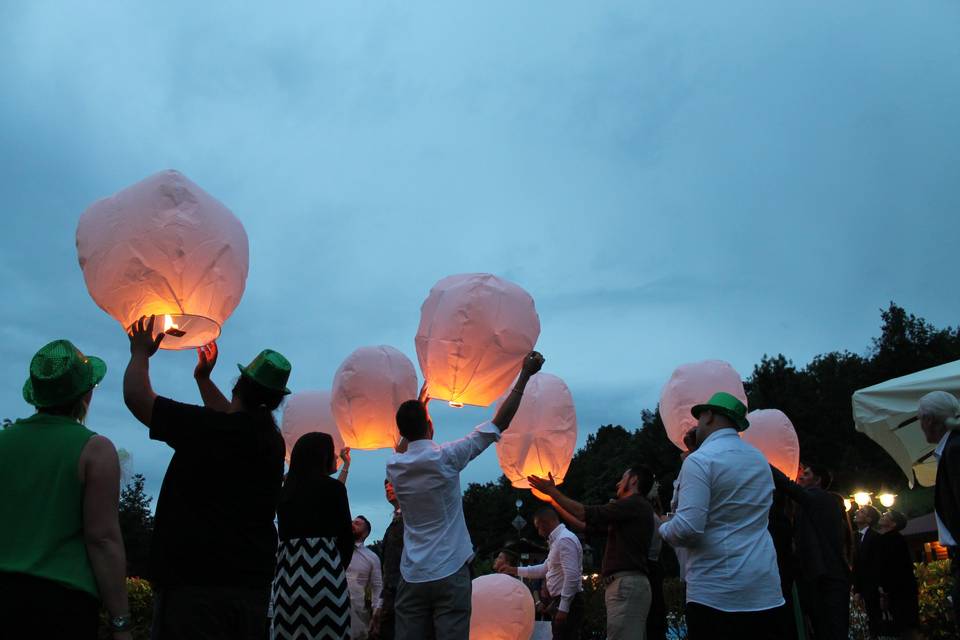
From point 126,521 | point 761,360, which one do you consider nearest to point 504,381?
point 126,521

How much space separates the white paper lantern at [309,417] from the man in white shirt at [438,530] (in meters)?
2.57

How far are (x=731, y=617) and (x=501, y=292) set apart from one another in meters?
2.35

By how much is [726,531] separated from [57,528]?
2.99 metres

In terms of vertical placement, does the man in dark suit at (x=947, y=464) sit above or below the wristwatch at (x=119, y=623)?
above

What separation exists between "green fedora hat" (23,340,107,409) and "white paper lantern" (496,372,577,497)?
13.0 ft

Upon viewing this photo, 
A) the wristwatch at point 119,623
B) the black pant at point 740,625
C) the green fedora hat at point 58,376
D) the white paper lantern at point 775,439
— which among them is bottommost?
the black pant at point 740,625

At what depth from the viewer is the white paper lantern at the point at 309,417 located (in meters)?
7.03

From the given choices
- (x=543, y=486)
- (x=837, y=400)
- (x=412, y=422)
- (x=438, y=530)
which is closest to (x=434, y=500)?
(x=438, y=530)

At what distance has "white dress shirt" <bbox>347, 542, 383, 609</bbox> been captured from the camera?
6848mm

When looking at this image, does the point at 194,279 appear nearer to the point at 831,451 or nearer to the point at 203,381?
the point at 203,381

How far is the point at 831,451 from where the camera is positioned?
130 ft

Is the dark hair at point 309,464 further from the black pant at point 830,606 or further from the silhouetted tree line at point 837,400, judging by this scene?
the silhouetted tree line at point 837,400

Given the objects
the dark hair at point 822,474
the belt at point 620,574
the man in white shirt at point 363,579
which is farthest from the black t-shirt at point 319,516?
the dark hair at point 822,474

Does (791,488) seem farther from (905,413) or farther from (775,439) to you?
(775,439)
